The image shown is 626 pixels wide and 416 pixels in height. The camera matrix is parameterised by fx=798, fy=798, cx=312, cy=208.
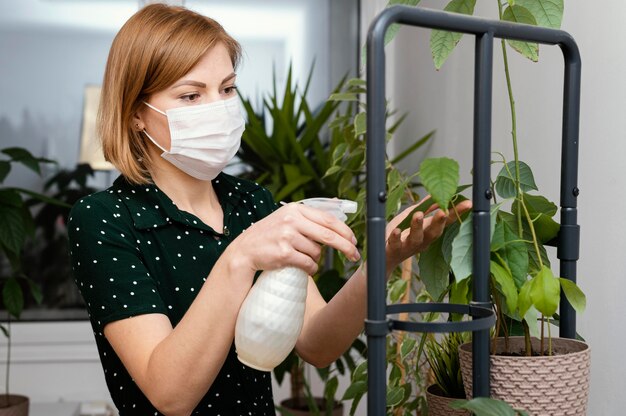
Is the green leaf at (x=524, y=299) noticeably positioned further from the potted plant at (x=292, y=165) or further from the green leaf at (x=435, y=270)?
the potted plant at (x=292, y=165)

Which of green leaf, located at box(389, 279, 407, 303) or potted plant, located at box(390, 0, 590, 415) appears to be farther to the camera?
green leaf, located at box(389, 279, 407, 303)

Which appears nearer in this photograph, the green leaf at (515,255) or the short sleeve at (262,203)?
the green leaf at (515,255)

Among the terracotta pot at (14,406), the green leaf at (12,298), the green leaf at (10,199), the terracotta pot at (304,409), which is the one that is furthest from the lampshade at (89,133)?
the terracotta pot at (304,409)

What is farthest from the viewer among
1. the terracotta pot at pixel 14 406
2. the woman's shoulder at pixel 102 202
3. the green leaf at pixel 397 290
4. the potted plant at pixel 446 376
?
the terracotta pot at pixel 14 406

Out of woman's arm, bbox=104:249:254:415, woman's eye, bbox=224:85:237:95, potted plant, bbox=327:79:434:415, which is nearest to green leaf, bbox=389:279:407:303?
potted plant, bbox=327:79:434:415

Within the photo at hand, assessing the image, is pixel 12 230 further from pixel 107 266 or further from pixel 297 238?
pixel 297 238

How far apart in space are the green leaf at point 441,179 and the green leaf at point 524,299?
0.14 m

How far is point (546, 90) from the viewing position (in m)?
1.70

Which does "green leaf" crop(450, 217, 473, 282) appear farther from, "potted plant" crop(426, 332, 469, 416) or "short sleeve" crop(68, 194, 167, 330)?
→ "short sleeve" crop(68, 194, 167, 330)

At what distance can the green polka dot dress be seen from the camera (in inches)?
47.3

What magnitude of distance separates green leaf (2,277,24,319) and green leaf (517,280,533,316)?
222 cm

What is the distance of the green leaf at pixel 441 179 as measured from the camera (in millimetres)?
799

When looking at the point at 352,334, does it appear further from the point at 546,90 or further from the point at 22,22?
the point at 22,22

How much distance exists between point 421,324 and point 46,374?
9.65ft
